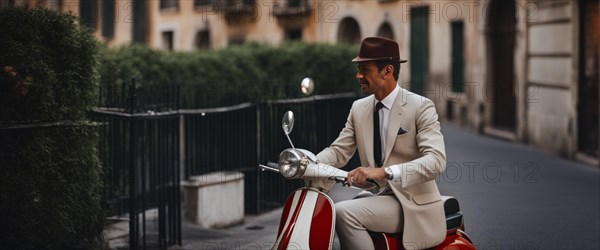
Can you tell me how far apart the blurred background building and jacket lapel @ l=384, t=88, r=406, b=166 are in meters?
3.86

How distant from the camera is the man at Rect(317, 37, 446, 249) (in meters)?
4.79

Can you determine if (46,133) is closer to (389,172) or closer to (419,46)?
(389,172)

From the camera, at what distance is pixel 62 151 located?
7.19m

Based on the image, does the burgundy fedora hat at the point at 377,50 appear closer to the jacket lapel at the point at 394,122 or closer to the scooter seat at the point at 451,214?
the jacket lapel at the point at 394,122

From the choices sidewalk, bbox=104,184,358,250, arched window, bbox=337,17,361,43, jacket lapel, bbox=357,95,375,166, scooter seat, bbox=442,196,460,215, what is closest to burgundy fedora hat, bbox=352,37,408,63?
jacket lapel, bbox=357,95,375,166

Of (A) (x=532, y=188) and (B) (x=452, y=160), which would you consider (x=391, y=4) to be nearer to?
(B) (x=452, y=160)

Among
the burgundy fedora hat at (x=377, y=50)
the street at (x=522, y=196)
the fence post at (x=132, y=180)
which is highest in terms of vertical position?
the burgundy fedora hat at (x=377, y=50)

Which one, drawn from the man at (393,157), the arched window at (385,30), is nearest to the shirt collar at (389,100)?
the man at (393,157)

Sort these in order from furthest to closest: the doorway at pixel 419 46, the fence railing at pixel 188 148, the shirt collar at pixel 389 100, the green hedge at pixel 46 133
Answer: the doorway at pixel 419 46 → the fence railing at pixel 188 148 → the green hedge at pixel 46 133 → the shirt collar at pixel 389 100

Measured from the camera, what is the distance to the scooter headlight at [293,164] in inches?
181

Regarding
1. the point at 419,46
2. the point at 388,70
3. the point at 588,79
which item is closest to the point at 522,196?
the point at 588,79

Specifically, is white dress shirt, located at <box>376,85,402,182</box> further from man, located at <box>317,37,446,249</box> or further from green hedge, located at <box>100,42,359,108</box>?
green hedge, located at <box>100,42,359,108</box>

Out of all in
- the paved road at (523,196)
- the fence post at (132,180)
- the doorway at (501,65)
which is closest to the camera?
the fence post at (132,180)

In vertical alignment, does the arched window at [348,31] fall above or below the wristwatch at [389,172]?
above
